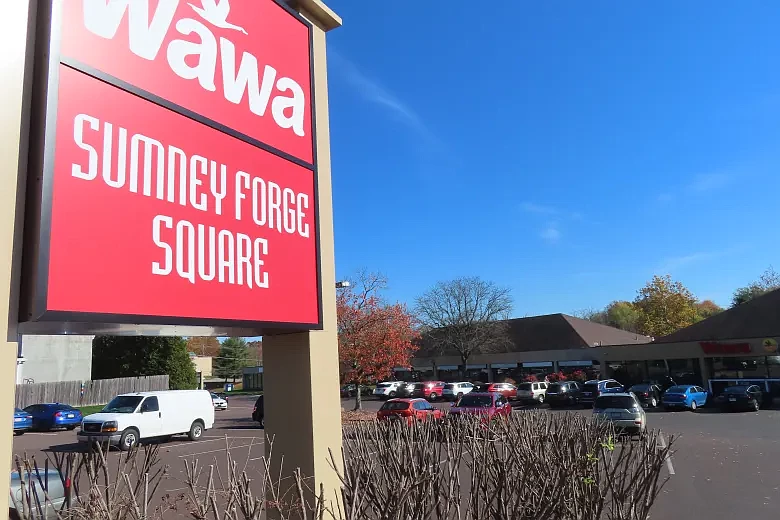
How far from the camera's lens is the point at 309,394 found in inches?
183

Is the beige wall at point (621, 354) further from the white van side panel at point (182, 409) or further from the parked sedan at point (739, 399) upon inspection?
the white van side panel at point (182, 409)

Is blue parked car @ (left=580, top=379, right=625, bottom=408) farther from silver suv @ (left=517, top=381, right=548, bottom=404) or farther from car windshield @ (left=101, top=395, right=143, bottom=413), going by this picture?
car windshield @ (left=101, top=395, right=143, bottom=413)

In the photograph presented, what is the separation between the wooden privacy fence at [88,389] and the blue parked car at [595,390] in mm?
27496

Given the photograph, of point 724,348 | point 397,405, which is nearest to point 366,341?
point 397,405

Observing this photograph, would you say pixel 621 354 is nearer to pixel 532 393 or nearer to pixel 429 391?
pixel 532 393

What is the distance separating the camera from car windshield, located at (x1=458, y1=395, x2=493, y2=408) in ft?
67.9

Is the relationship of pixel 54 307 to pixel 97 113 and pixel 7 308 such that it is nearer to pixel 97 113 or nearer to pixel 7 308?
pixel 7 308

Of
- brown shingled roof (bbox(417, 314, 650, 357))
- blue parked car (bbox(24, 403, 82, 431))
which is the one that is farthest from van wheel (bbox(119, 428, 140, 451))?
brown shingled roof (bbox(417, 314, 650, 357))

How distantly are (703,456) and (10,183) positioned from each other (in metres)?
17.1

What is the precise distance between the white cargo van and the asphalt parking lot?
686 millimetres

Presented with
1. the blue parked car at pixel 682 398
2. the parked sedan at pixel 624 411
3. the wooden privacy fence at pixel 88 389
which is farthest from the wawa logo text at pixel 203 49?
the wooden privacy fence at pixel 88 389

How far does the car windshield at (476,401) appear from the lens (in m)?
20.7

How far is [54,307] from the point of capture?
2.91m

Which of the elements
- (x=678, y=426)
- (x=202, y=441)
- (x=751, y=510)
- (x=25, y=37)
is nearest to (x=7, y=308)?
(x=25, y=37)
